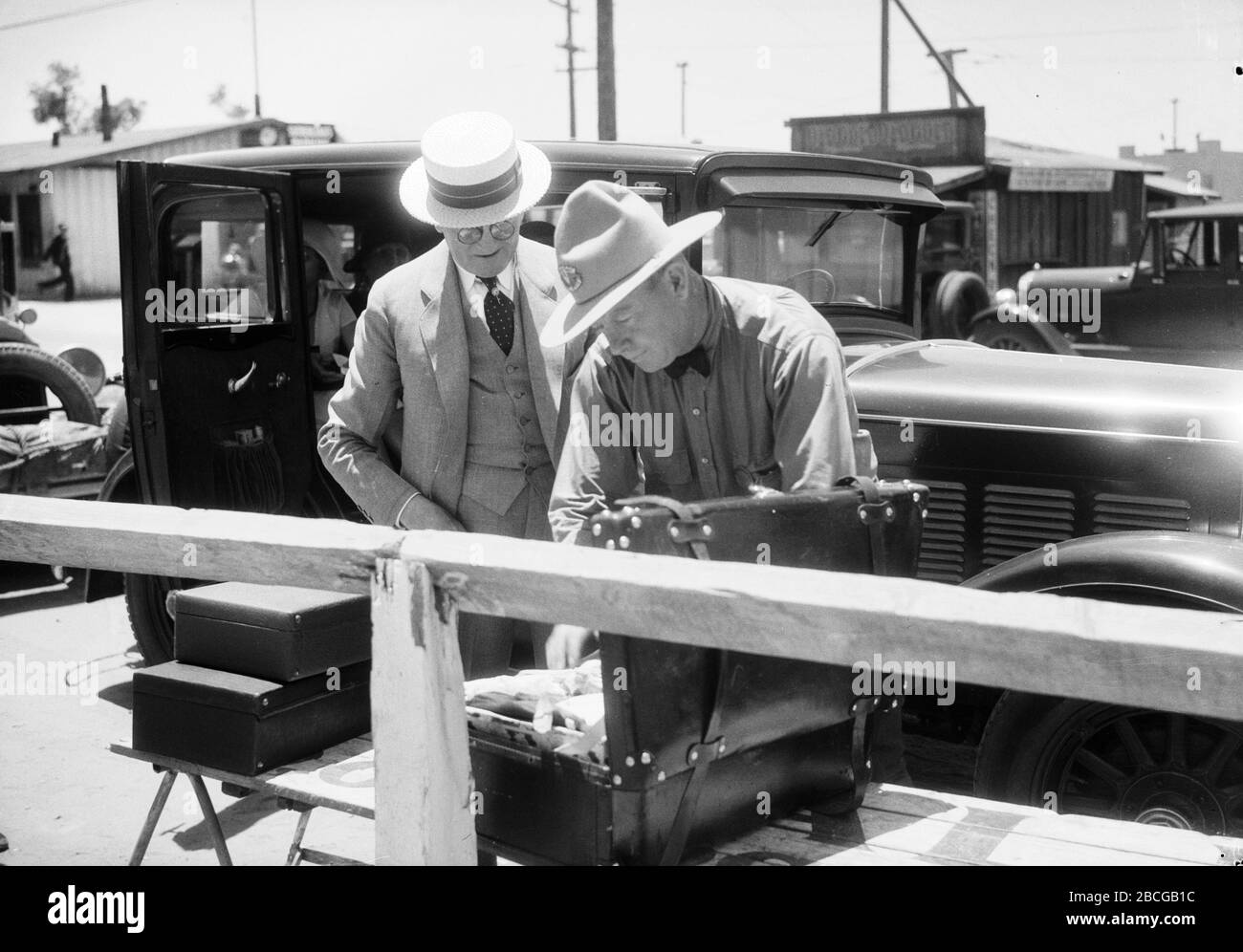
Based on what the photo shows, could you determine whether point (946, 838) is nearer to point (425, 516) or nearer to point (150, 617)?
point (425, 516)

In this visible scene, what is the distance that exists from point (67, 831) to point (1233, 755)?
3143mm

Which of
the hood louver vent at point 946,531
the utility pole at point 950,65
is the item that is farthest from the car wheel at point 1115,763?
the utility pole at point 950,65

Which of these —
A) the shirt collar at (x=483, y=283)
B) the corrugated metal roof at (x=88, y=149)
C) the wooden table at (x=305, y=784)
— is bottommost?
the wooden table at (x=305, y=784)

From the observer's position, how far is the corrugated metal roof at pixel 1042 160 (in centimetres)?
2065

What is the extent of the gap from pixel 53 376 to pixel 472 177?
5.32 metres

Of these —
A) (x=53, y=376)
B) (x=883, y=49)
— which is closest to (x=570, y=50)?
(x=883, y=49)

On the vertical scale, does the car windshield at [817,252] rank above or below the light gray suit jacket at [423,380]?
above

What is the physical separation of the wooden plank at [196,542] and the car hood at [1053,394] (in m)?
2.01

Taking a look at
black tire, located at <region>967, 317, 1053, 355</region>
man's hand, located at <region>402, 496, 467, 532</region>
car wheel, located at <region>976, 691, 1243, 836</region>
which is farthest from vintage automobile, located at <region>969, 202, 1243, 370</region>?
man's hand, located at <region>402, 496, 467, 532</region>

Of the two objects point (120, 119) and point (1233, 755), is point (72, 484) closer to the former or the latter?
point (1233, 755)

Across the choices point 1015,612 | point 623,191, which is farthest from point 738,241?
point 1015,612

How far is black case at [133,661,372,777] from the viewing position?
256cm

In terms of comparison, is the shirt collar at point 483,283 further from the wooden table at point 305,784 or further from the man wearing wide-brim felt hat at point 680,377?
the wooden table at point 305,784
